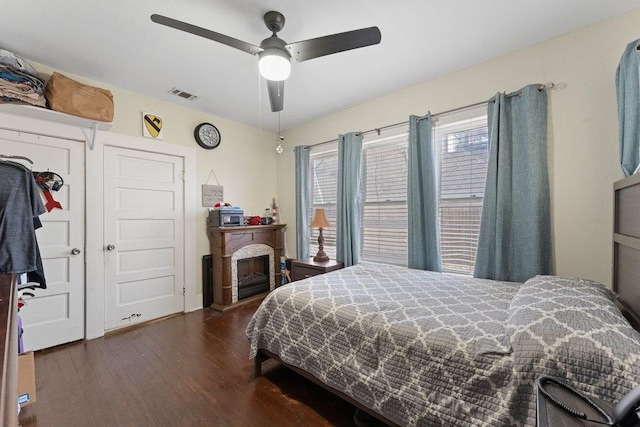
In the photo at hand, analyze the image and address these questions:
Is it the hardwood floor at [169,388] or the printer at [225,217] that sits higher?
the printer at [225,217]

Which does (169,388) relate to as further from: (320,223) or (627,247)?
(627,247)

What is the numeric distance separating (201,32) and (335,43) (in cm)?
81

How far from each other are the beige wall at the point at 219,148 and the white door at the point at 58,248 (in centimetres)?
23

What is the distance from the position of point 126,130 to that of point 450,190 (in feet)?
11.6

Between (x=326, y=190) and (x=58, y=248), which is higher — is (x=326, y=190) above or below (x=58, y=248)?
above

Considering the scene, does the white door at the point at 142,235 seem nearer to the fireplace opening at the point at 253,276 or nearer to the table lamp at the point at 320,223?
the fireplace opening at the point at 253,276

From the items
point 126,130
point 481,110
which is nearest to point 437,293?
point 481,110

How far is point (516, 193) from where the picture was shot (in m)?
2.19

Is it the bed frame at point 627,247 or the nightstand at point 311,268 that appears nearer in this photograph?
the bed frame at point 627,247

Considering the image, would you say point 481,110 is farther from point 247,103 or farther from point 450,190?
point 247,103

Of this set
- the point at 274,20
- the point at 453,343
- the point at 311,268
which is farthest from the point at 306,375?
the point at 274,20

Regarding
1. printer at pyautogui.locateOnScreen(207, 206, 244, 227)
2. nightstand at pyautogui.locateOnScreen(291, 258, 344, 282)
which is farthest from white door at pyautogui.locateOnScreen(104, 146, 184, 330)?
nightstand at pyautogui.locateOnScreen(291, 258, 344, 282)

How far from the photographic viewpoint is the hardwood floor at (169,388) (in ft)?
5.19

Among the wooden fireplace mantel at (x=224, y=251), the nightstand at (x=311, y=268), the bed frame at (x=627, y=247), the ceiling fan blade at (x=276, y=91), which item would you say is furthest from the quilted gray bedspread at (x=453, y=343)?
the ceiling fan blade at (x=276, y=91)
